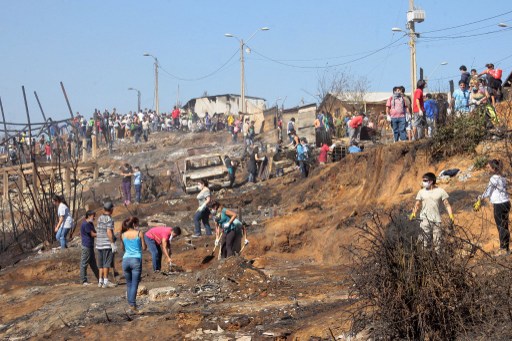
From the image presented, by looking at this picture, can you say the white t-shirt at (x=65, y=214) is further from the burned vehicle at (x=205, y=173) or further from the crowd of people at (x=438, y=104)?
the burned vehicle at (x=205, y=173)

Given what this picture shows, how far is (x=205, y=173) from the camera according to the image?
35.4 meters

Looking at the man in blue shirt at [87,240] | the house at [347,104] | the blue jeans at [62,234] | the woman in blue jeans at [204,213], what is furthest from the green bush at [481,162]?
the house at [347,104]

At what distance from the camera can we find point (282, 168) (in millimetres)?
34875

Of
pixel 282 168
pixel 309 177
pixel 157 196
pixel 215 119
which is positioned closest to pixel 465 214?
pixel 309 177

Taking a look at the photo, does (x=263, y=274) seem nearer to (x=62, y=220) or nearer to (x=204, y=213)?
(x=204, y=213)

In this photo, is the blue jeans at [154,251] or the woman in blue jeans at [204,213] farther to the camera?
the woman in blue jeans at [204,213]

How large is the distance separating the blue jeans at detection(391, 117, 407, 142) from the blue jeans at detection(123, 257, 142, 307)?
37.9 feet

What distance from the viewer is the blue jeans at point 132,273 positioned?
13.9 meters

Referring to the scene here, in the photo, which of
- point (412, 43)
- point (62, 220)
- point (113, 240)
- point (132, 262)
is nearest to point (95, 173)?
point (412, 43)

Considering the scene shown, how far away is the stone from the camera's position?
14898 millimetres

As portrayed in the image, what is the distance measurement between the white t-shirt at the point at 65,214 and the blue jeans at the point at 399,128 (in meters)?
8.77

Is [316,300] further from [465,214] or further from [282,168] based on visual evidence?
[282,168]

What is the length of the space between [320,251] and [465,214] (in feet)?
14.7

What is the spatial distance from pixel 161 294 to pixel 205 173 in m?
20.5
